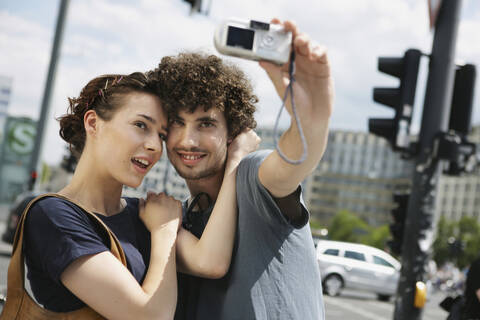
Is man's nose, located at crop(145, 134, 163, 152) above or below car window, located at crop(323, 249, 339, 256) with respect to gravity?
above

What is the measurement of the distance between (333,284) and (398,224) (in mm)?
13279

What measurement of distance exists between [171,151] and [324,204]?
5533 inches

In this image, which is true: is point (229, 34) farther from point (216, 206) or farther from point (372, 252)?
point (372, 252)

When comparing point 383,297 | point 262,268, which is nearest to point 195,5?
point 262,268

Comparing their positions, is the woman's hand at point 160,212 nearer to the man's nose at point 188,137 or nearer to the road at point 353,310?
the man's nose at point 188,137

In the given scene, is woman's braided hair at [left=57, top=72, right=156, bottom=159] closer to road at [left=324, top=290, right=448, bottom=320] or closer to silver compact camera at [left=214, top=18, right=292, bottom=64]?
silver compact camera at [left=214, top=18, right=292, bottom=64]

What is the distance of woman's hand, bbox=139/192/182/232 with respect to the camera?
2053 millimetres

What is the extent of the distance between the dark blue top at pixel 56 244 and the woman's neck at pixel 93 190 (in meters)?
0.15

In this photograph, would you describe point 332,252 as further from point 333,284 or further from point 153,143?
point 153,143

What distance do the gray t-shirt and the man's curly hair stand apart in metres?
0.28

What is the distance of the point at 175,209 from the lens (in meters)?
2.12

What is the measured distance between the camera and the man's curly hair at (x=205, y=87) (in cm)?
207

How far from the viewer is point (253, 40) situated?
1.56 meters

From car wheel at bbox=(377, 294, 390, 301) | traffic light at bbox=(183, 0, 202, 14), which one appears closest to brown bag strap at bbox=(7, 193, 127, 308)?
traffic light at bbox=(183, 0, 202, 14)
